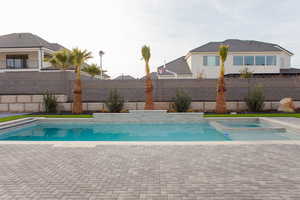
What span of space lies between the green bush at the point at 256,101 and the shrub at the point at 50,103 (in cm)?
1509

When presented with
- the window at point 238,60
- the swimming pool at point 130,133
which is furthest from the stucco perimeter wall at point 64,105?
the window at point 238,60

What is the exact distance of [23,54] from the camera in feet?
99.7

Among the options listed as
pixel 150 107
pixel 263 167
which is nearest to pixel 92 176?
pixel 263 167

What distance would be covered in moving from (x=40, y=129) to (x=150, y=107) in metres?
7.34

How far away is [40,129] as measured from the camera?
11703 mm

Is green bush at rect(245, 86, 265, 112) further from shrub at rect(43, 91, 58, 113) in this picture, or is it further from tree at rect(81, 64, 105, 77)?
tree at rect(81, 64, 105, 77)

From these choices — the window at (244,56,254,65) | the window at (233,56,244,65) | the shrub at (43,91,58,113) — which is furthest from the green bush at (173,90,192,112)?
the window at (244,56,254,65)

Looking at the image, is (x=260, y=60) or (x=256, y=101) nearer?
(x=256, y=101)

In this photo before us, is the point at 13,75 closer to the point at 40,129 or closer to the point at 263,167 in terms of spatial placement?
the point at 40,129

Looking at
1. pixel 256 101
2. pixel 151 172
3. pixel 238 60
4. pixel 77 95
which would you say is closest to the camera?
pixel 151 172

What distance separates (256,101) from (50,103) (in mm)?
15830

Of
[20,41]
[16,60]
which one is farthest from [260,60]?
[16,60]

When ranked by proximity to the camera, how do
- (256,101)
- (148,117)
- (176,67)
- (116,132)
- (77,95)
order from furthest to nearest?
(176,67) → (256,101) → (77,95) → (148,117) → (116,132)

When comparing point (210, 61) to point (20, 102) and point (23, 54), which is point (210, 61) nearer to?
point (20, 102)
